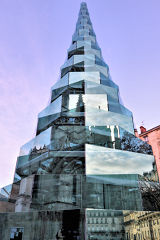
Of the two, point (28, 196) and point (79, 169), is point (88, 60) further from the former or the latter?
point (28, 196)

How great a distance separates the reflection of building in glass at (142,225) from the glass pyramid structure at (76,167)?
62 centimetres

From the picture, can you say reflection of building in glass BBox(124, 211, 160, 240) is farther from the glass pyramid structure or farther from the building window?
the building window

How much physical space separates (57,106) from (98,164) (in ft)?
22.2

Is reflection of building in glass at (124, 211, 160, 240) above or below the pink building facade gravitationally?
below

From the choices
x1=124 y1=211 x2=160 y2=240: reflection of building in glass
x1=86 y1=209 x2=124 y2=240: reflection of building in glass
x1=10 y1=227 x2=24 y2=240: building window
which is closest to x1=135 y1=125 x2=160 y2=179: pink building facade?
x1=124 y1=211 x2=160 y2=240: reflection of building in glass

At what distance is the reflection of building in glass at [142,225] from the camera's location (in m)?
8.88

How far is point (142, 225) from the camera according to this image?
9.18 meters

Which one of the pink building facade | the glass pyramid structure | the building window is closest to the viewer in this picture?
the building window

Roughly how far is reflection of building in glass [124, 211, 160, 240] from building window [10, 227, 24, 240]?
4667 millimetres

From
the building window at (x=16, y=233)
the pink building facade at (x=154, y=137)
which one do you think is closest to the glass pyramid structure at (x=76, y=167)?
the building window at (x=16, y=233)

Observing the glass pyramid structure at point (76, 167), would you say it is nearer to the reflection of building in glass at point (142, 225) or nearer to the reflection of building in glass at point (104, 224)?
the reflection of building in glass at point (104, 224)

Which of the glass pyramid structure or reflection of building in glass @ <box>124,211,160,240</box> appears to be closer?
reflection of building in glass @ <box>124,211,160,240</box>

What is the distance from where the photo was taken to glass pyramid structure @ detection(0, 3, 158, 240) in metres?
9.15

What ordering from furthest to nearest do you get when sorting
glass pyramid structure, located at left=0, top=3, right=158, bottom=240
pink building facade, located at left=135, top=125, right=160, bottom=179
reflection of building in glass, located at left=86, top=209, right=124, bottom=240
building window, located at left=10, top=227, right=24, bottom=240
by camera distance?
pink building facade, located at left=135, top=125, right=160, bottom=179, glass pyramid structure, located at left=0, top=3, right=158, bottom=240, reflection of building in glass, located at left=86, top=209, right=124, bottom=240, building window, located at left=10, top=227, right=24, bottom=240
